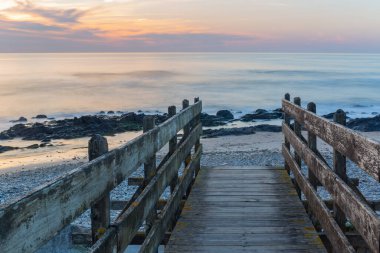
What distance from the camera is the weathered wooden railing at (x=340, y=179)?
2793 mm

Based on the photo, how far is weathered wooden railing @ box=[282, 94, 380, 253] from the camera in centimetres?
279

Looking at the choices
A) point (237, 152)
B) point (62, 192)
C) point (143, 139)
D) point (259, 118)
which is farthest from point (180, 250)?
point (259, 118)

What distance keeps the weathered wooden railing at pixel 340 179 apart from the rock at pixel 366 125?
25.6m

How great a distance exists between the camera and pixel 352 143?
10.9ft

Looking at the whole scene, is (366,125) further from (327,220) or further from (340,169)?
(340,169)

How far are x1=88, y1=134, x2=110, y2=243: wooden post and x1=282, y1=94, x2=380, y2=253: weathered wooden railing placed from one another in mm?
1648

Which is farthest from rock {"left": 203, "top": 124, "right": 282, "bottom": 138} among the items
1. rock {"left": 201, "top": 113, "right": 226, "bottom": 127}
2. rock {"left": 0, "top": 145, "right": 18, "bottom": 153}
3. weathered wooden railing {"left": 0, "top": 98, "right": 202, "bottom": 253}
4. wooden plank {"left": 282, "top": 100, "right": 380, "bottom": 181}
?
wooden plank {"left": 282, "top": 100, "right": 380, "bottom": 181}

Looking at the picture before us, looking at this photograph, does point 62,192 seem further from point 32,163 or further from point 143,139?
point 32,163

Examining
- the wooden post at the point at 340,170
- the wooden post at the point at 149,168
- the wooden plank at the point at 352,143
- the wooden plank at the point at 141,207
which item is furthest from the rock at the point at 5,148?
the wooden post at the point at 340,170

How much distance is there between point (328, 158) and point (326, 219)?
1567cm

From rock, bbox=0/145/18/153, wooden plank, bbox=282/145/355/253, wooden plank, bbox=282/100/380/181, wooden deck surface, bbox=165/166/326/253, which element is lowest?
rock, bbox=0/145/18/153

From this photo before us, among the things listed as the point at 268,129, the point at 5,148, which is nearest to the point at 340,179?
the point at 5,148

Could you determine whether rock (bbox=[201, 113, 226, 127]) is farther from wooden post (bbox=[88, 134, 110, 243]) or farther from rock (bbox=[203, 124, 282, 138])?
wooden post (bbox=[88, 134, 110, 243])

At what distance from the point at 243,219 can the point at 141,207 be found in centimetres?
246
